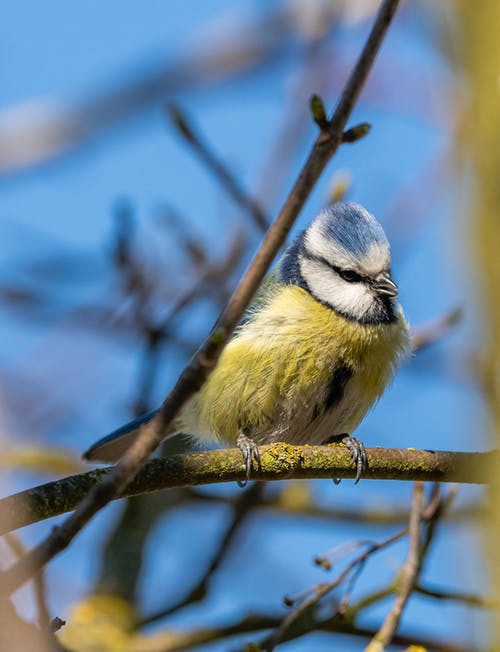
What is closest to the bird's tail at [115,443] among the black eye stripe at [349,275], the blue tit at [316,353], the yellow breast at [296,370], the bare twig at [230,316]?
the blue tit at [316,353]

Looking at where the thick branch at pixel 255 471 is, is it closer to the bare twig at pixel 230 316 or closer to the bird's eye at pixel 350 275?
the bare twig at pixel 230 316

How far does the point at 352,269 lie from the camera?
8.66 ft

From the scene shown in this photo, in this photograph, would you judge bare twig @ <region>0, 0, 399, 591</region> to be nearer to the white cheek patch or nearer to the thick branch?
→ the thick branch

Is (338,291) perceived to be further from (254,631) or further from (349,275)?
(254,631)

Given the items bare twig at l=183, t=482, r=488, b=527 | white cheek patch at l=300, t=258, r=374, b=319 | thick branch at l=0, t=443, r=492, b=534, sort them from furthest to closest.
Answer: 1. bare twig at l=183, t=482, r=488, b=527
2. white cheek patch at l=300, t=258, r=374, b=319
3. thick branch at l=0, t=443, r=492, b=534

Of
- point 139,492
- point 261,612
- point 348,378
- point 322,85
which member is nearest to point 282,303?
point 348,378

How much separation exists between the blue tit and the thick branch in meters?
0.50

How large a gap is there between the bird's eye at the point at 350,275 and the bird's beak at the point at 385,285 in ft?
0.18

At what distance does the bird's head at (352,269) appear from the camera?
2.57 meters

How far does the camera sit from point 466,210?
1406 millimetres

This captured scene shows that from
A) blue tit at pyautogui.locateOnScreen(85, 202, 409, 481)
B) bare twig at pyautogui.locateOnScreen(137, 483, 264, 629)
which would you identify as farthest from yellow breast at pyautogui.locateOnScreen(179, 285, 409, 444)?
bare twig at pyautogui.locateOnScreen(137, 483, 264, 629)

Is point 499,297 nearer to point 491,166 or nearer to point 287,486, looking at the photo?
point 491,166

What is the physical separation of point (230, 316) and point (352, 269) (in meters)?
1.52

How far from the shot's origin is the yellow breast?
2.47m
